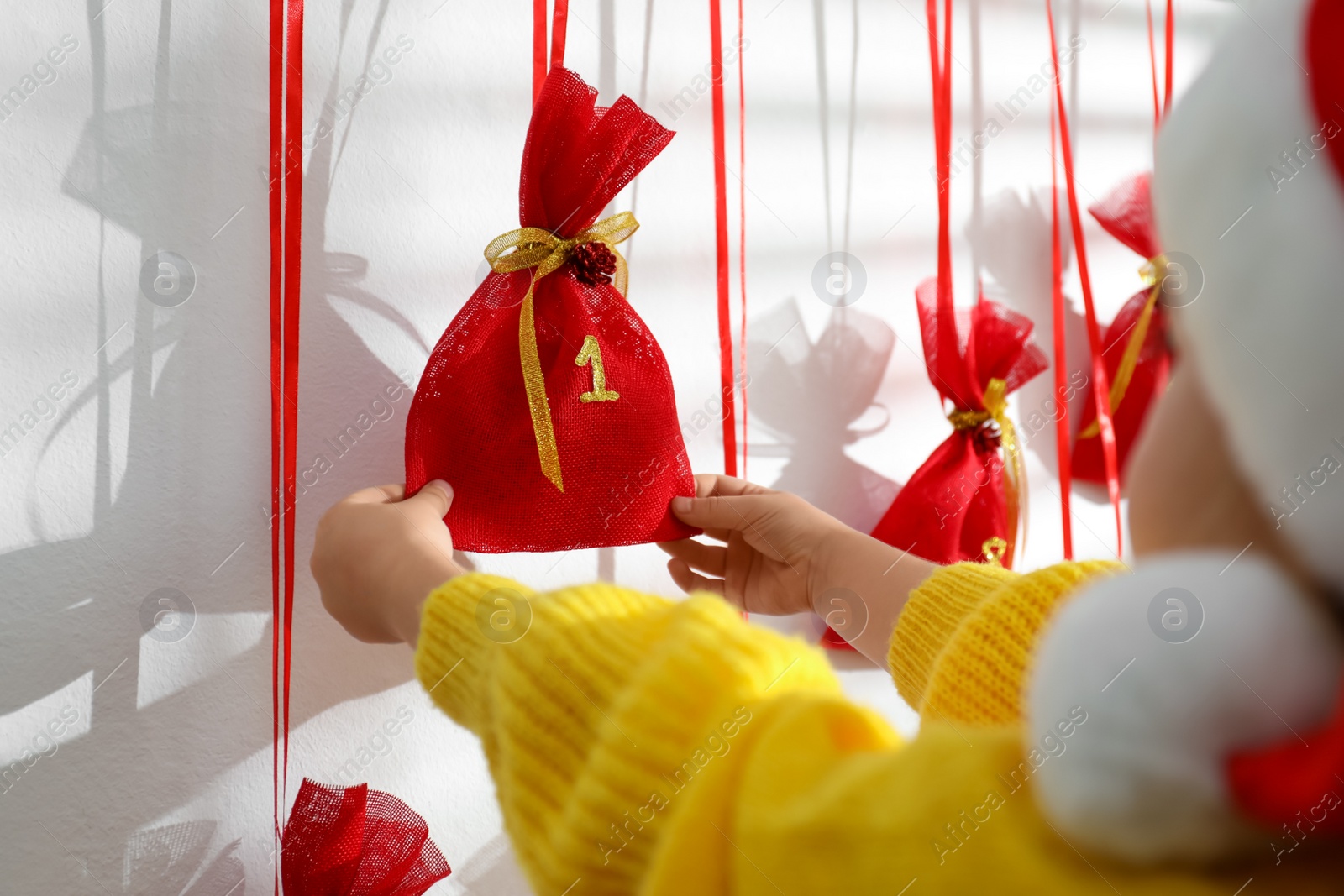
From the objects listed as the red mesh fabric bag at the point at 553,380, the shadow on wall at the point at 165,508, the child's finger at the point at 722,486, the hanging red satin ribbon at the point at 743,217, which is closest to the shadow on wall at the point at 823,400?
the hanging red satin ribbon at the point at 743,217

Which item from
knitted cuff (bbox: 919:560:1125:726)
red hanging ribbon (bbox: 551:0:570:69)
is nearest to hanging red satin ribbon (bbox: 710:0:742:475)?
red hanging ribbon (bbox: 551:0:570:69)

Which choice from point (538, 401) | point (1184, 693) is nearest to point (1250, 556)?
point (1184, 693)

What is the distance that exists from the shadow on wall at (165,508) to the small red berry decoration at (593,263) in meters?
0.19

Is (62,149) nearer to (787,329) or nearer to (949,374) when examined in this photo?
(787,329)

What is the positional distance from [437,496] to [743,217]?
1.41ft

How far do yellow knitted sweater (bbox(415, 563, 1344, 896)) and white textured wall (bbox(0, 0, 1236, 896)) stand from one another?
1.03 ft

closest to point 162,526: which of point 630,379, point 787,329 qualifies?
point 630,379

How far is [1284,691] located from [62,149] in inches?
27.7

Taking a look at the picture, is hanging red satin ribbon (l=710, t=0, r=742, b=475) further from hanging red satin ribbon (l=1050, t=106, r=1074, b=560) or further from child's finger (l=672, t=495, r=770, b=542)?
hanging red satin ribbon (l=1050, t=106, r=1074, b=560)

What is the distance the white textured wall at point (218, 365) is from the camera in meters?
0.59

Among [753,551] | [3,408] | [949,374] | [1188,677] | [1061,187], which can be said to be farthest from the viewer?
[1061,187]

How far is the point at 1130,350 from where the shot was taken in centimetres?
105

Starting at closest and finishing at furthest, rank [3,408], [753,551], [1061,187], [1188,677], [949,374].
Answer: [1188,677], [3,408], [753,551], [949,374], [1061,187]

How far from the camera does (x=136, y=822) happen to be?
24.6 inches
